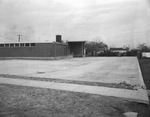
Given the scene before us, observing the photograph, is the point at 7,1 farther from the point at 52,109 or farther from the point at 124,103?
the point at 124,103

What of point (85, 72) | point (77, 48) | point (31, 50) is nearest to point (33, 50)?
point (31, 50)

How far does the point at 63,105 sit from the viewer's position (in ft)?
15.6

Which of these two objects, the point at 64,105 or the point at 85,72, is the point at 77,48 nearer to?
the point at 85,72

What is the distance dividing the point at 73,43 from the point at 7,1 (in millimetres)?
38771

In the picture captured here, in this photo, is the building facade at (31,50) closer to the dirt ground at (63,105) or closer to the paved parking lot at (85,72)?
the paved parking lot at (85,72)

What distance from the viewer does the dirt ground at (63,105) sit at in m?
4.11

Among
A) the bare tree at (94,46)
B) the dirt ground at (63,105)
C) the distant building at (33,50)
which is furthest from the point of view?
the bare tree at (94,46)

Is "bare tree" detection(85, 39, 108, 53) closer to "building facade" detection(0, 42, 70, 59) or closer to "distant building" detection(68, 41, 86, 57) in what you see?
"distant building" detection(68, 41, 86, 57)

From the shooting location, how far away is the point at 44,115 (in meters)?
3.95

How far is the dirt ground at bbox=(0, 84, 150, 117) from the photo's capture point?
4.11m

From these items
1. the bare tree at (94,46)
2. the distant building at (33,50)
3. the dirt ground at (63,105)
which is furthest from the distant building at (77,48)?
the dirt ground at (63,105)

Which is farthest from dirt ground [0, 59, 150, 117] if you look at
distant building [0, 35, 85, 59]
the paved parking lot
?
distant building [0, 35, 85, 59]

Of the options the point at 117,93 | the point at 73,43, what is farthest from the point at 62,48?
the point at 117,93

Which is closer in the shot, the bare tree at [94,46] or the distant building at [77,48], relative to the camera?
the distant building at [77,48]
